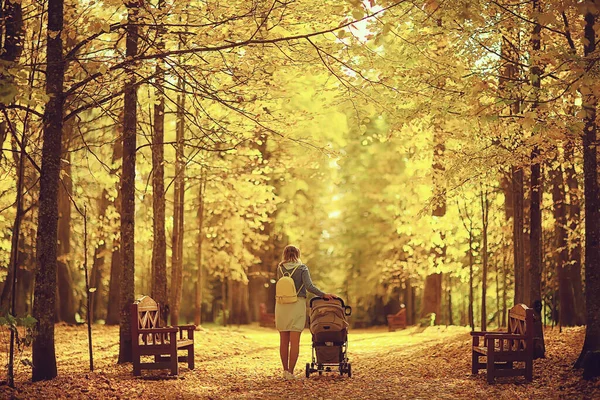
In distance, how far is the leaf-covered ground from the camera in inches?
371

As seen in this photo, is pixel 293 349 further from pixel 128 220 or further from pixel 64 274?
pixel 64 274

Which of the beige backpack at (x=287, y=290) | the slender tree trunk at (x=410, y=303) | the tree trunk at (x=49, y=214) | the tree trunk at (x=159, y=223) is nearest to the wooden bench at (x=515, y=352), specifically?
the beige backpack at (x=287, y=290)

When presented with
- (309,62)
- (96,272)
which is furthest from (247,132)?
(96,272)

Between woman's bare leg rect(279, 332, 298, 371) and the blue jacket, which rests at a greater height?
the blue jacket

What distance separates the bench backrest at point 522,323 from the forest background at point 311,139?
79 centimetres

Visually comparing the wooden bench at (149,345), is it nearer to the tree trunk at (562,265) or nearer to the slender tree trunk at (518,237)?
the slender tree trunk at (518,237)

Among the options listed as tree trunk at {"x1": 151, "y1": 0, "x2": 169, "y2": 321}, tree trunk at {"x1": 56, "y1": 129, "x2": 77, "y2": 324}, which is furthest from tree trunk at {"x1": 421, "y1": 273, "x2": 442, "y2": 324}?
tree trunk at {"x1": 151, "y1": 0, "x2": 169, "y2": 321}

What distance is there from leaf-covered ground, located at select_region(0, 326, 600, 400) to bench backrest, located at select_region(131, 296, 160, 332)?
0.73 m

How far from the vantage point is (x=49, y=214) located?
9.64m

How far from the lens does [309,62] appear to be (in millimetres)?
10844

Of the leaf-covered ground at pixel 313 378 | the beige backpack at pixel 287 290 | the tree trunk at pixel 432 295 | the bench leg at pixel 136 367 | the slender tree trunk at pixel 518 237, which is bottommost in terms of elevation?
the leaf-covered ground at pixel 313 378

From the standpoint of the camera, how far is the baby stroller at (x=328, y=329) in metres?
11.0

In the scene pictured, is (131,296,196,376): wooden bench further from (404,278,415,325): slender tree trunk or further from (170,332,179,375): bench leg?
(404,278,415,325): slender tree trunk

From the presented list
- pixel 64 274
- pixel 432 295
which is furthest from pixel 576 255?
pixel 64 274
